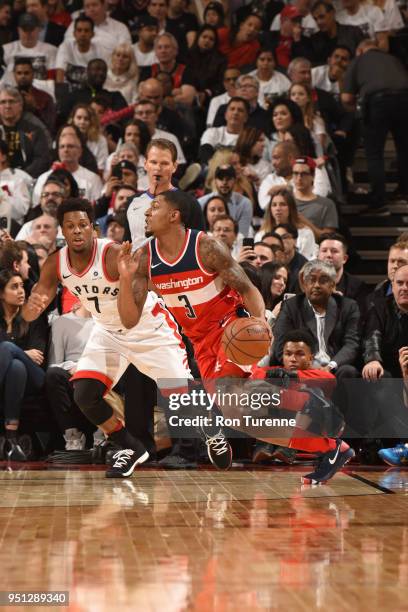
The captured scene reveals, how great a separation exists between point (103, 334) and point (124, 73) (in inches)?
258

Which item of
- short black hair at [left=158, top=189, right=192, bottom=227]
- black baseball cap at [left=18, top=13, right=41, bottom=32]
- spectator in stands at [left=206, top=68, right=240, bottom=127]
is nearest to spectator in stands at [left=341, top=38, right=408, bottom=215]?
spectator in stands at [left=206, top=68, right=240, bottom=127]

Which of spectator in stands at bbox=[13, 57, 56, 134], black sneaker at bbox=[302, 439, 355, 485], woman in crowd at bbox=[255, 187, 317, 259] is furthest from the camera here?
spectator in stands at bbox=[13, 57, 56, 134]

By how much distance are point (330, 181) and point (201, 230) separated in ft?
14.0

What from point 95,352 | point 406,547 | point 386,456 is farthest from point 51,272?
point 406,547

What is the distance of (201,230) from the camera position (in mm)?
7246

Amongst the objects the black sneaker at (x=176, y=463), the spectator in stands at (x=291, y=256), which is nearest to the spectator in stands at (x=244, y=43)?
the spectator in stands at (x=291, y=256)

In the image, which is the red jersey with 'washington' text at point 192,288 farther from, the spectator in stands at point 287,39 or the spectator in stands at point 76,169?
the spectator in stands at point 287,39

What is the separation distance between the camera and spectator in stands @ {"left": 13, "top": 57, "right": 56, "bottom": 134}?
12.3 m

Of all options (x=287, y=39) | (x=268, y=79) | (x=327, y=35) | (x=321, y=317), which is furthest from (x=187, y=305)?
(x=287, y=39)

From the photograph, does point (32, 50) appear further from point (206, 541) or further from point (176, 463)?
point (206, 541)

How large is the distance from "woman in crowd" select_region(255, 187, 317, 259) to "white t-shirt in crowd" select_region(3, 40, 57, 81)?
472cm

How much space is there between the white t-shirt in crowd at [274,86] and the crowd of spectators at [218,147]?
0.03 meters

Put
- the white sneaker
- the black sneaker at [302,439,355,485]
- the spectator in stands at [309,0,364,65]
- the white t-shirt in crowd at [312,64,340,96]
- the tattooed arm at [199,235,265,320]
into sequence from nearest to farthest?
1. the tattooed arm at [199,235,265,320]
2. the black sneaker at [302,439,355,485]
3. the white sneaker
4. the white t-shirt in crowd at [312,64,340,96]
5. the spectator in stands at [309,0,364,65]

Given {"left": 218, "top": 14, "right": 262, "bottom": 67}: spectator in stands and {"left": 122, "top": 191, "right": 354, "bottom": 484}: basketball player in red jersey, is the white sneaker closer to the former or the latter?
{"left": 122, "top": 191, "right": 354, "bottom": 484}: basketball player in red jersey
